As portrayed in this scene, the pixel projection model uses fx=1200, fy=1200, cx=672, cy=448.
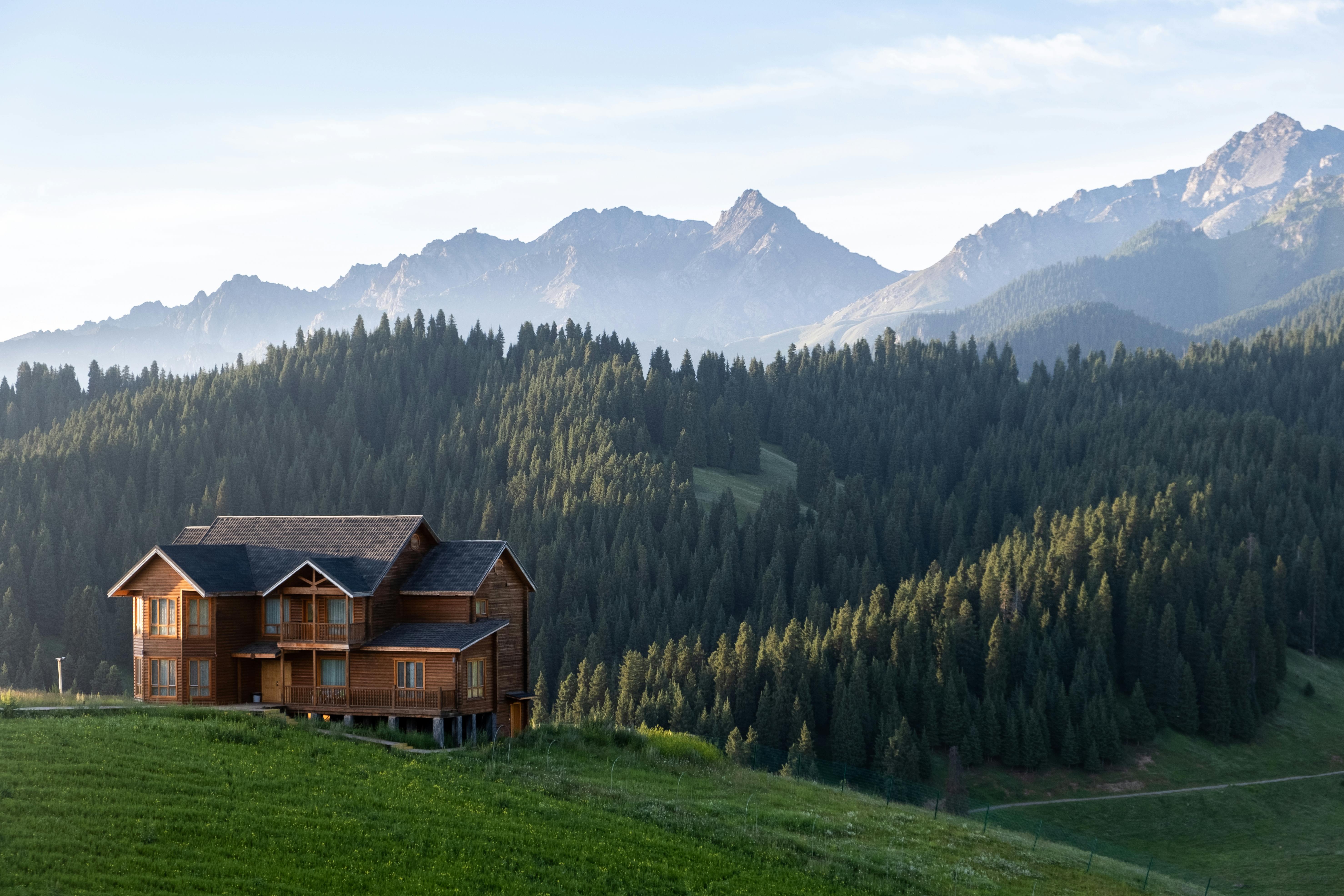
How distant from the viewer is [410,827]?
1369 inches

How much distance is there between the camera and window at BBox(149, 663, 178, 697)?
60062 millimetres

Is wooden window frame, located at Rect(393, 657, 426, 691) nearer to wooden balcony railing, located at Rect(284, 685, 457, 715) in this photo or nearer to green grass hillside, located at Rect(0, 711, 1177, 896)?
wooden balcony railing, located at Rect(284, 685, 457, 715)

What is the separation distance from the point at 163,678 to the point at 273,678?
17.3ft

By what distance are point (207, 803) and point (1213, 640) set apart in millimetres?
138298

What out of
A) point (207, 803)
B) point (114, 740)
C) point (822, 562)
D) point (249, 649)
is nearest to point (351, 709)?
point (249, 649)

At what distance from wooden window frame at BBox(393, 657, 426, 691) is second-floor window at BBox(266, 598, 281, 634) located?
7068 millimetres

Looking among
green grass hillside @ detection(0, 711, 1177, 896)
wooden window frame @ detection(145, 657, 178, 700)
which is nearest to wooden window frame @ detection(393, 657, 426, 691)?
green grass hillside @ detection(0, 711, 1177, 896)

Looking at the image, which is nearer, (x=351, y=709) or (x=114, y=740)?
(x=114, y=740)

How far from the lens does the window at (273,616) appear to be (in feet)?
202

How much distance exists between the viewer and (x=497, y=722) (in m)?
61.5

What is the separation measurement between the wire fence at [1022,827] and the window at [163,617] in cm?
3157

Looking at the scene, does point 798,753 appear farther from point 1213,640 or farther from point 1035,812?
point 1213,640

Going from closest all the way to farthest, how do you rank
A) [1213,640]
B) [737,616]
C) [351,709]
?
[351,709] → [1213,640] → [737,616]

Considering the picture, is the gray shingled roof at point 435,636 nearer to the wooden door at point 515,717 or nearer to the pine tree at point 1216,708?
the wooden door at point 515,717
